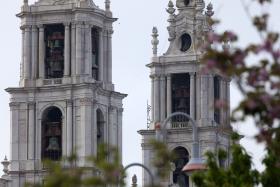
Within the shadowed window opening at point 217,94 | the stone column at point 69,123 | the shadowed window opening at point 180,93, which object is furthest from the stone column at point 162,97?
the stone column at point 69,123

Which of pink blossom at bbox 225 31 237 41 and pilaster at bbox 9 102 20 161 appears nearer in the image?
pink blossom at bbox 225 31 237 41

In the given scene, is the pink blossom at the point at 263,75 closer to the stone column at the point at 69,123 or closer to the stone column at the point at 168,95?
the stone column at the point at 69,123

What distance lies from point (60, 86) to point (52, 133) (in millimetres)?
Answer: 3297

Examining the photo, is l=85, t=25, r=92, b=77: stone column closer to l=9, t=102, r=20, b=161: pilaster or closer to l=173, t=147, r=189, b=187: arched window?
l=9, t=102, r=20, b=161: pilaster

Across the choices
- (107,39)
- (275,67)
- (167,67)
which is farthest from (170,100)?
(275,67)

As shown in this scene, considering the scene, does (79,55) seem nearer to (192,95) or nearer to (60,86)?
(60,86)

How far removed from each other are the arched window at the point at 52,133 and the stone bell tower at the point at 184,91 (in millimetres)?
12098

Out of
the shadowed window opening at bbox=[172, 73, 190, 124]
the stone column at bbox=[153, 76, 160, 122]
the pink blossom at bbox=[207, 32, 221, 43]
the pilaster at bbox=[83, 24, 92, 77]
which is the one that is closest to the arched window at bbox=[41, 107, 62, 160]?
the pilaster at bbox=[83, 24, 92, 77]

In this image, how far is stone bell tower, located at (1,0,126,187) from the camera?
Result: 334ft

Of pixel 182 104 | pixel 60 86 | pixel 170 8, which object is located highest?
pixel 170 8

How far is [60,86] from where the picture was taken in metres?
102

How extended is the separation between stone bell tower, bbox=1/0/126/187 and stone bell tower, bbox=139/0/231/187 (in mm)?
11684

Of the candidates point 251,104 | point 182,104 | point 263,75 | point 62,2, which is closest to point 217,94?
point 182,104

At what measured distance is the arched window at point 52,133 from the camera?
103m
